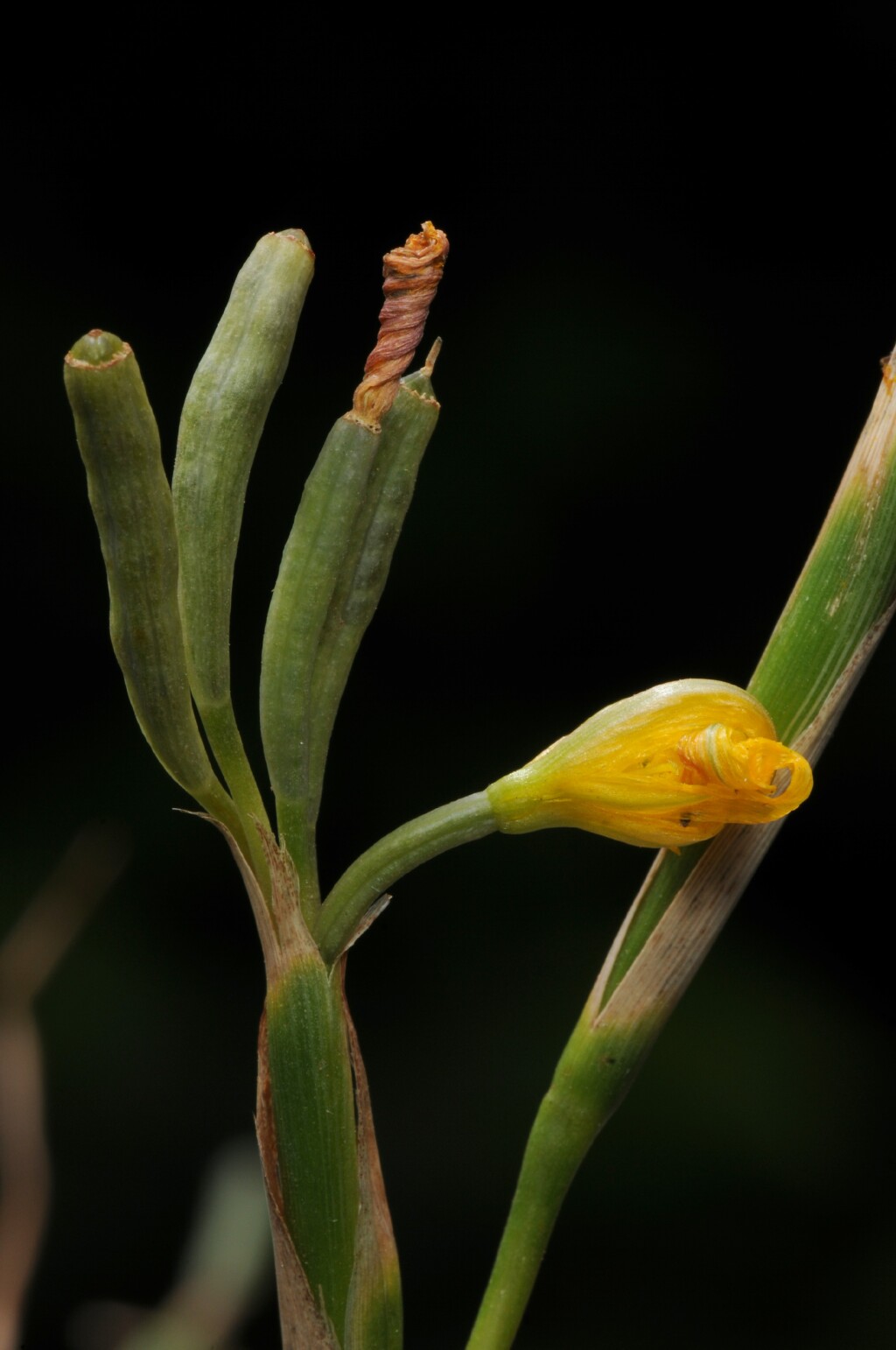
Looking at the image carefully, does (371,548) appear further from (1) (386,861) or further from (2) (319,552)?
(1) (386,861)

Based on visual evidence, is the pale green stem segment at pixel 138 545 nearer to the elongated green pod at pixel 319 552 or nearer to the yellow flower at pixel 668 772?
the elongated green pod at pixel 319 552

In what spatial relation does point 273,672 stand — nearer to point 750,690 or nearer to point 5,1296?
point 750,690

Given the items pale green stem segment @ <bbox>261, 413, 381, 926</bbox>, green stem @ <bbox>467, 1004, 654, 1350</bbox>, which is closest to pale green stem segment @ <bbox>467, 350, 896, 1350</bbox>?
green stem @ <bbox>467, 1004, 654, 1350</bbox>

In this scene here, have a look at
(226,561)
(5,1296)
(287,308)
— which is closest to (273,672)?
(226,561)

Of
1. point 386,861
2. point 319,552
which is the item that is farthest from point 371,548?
point 386,861

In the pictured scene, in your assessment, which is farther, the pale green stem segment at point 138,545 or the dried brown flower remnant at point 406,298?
the dried brown flower remnant at point 406,298

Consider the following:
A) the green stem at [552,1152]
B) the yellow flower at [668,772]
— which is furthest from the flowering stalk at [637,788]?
the green stem at [552,1152]

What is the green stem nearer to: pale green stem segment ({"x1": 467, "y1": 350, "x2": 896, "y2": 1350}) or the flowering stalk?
pale green stem segment ({"x1": 467, "y1": 350, "x2": 896, "y2": 1350})
